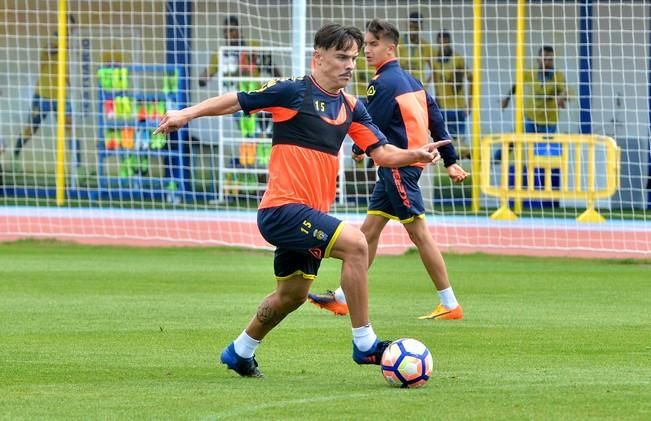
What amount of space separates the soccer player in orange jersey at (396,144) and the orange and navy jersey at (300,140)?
2877 millimetres

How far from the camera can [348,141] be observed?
20.0 m

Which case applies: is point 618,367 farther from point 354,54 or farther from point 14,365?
point 14,365

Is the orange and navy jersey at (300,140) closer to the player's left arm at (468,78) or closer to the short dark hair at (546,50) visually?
the player's left arm at (468,78)

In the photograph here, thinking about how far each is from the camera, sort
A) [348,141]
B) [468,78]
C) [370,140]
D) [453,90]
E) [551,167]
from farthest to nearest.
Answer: [468,78]
[453,90]
[348,141]
[551,167]
[370,140]

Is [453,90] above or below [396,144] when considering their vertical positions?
above

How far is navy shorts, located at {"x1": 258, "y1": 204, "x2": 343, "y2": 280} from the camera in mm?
6988

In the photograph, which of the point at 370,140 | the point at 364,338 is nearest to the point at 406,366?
the point at 364,338

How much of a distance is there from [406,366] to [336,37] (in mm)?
1811

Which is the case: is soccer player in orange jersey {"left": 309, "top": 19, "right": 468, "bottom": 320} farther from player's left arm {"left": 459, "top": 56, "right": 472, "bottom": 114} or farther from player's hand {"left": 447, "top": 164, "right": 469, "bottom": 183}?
player's left arm {"left": 459, "top": 56, "right": 472, "bottom": 114}

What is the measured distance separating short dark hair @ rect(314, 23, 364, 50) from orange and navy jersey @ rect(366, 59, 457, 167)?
2.96 m

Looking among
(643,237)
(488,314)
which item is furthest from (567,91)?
(488,314)

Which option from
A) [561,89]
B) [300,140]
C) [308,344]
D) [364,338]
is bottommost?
[308,344]

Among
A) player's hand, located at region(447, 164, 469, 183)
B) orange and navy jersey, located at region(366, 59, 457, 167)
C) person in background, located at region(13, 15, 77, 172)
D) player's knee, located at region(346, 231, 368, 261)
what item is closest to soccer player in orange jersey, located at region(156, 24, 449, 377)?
player's knee, located at region(346, 231, 368, 261)

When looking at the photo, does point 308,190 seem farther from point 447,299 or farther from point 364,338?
point 447,299
